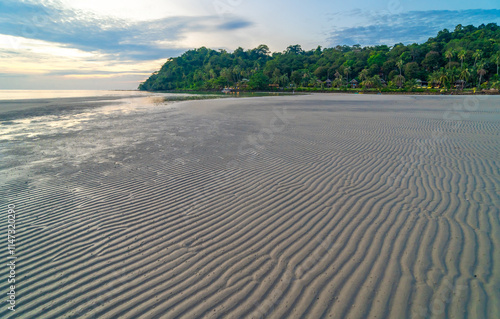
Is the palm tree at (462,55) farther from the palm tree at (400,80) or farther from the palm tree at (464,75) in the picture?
the palm tree at (400,80)

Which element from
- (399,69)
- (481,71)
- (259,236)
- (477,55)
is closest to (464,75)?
(481,71)

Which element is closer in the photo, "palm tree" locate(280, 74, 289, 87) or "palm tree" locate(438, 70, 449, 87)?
"palm tree" locate(438, 70, 449, 87)

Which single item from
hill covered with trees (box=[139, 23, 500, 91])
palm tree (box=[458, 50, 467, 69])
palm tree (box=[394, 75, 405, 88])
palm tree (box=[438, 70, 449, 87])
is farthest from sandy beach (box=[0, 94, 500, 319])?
palm tree (box=[458, 50, 467, 69])

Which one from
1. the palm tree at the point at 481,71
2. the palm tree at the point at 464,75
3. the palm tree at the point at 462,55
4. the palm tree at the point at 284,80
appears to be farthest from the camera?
the palm tree at the point at 284,80

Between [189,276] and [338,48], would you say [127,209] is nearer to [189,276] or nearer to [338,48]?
[189,276]

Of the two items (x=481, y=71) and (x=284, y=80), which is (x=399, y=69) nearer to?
(x=481, y=71)

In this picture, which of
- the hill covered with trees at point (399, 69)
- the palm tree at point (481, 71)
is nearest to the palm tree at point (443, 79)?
the hill covered with trees at point (399, 69)

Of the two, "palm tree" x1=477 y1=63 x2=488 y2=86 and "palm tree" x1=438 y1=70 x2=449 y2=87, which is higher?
"palm tree" x1=477 y1=63 x2=488 y2=86

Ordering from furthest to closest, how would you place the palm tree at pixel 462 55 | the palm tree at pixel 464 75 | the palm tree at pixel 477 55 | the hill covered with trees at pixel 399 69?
the palm tree at pixel 462 55
the palm tree at pixel 477 55
the hill covered with trees at pixel 399 69
the palm tree at pixel 464 75

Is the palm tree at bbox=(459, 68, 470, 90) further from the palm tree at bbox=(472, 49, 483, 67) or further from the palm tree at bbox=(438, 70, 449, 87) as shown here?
the palm tree at bbox=(472, 49, 483, 67)
